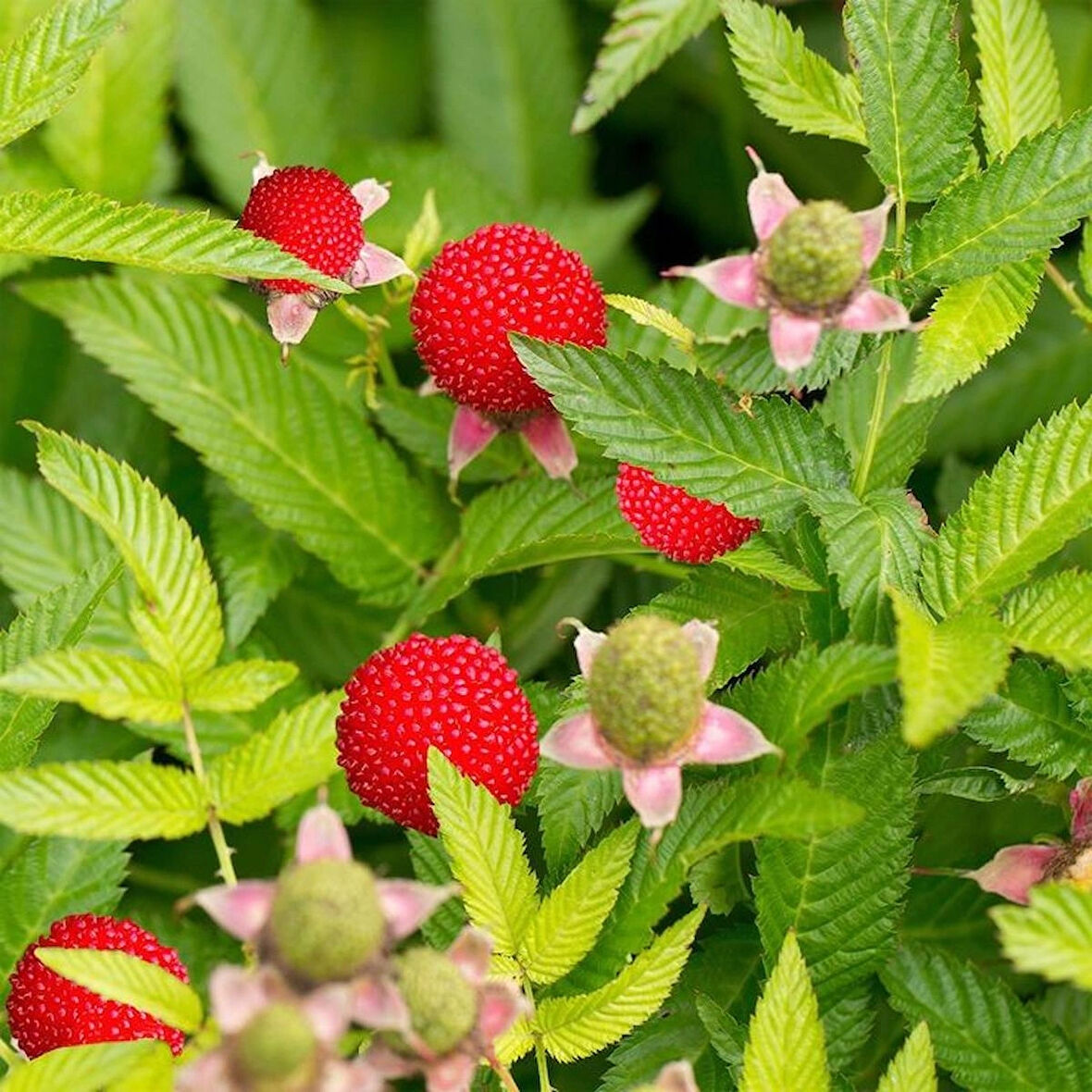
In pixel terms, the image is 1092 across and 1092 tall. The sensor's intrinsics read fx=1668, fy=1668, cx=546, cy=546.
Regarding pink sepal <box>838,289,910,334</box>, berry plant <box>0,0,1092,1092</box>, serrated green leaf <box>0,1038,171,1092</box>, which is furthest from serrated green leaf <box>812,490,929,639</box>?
serrated green leaf <box>0,1038,171,1092</box>

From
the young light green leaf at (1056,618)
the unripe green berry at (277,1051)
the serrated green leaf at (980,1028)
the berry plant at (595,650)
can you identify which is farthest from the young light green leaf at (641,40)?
the unripe green berry at (277,1051)

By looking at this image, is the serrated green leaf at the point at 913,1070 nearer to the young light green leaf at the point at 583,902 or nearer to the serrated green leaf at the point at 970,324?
the young light green leaf at the point at 583,902

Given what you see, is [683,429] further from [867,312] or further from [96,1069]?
[96,1069]

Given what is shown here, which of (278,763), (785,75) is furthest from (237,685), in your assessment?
(785,75)

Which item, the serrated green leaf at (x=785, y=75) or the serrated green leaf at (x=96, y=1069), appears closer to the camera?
the serrated green leaf at (x=96, y=1069)

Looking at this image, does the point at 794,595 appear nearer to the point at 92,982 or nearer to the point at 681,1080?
the point at 681,1080

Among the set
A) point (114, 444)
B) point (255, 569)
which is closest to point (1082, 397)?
point (255, 569)
